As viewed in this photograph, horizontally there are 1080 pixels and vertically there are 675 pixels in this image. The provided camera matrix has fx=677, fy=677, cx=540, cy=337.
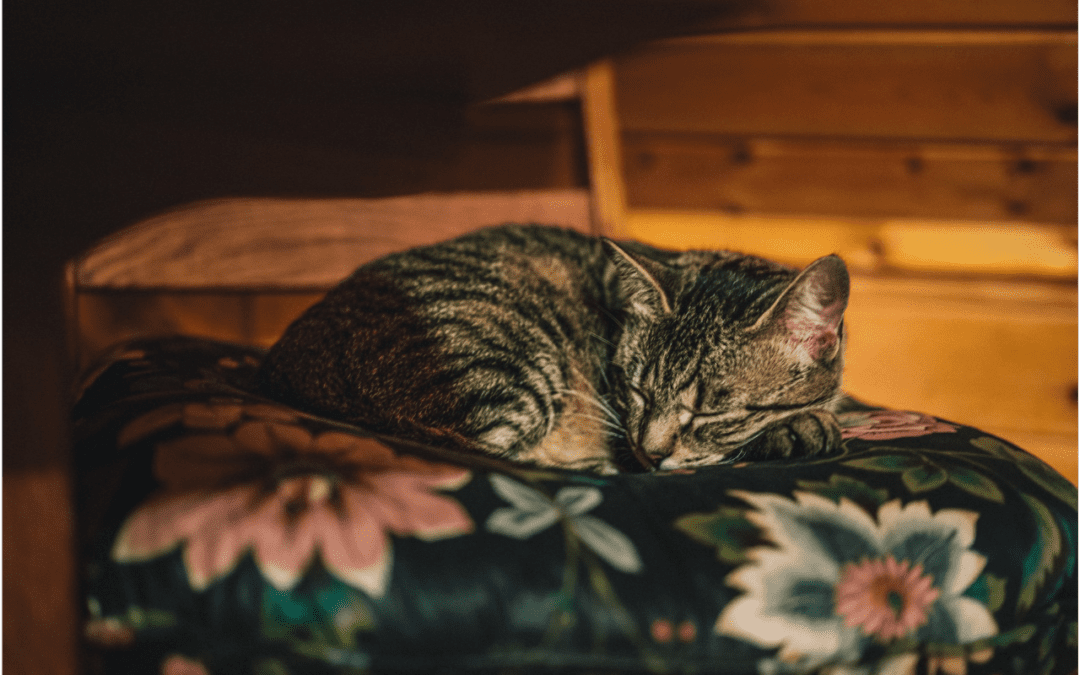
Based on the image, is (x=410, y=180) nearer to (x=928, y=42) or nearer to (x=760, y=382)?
(x=760, y=382)

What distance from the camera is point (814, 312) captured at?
0.99 metres

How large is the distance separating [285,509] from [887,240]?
1936mm

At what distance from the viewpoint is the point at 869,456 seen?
825mm

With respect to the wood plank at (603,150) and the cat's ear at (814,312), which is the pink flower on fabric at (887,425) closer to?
the cat's ear at (814,312)

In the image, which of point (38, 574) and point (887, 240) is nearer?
point (38, 574)

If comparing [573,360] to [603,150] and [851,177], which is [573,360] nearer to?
[603,150]

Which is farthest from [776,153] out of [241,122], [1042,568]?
[241,122]

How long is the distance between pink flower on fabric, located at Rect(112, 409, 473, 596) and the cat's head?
0.47m

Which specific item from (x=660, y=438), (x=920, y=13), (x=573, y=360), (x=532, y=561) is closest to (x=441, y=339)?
(x=573, y=360)

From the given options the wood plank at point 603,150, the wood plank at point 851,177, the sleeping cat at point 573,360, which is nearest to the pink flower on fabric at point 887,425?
the sleeping cat at point 573,360

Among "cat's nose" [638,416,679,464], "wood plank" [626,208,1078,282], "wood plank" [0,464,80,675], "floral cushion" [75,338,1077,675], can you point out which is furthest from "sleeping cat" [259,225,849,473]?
"wood plank" [626,208,1078,282]

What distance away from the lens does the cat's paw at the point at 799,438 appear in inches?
35.5

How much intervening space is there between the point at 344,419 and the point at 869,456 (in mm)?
691

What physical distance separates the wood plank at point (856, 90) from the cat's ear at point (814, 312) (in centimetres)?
115
